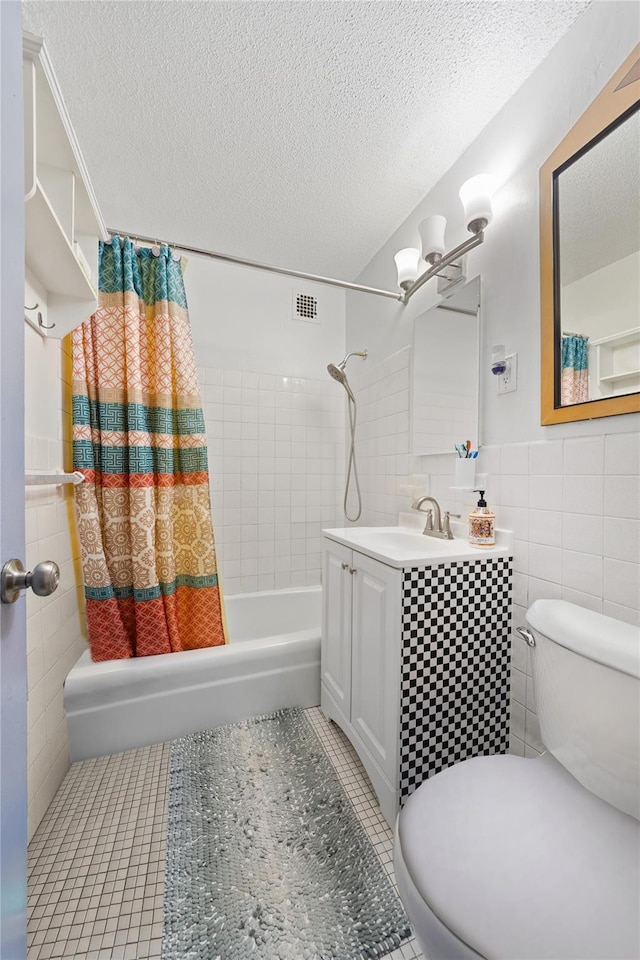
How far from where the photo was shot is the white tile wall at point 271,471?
7.55ft

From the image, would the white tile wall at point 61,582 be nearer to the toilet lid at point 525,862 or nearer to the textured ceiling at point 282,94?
the textured ceiling at point 282,94

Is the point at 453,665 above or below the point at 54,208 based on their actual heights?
below

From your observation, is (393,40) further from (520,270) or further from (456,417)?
(456,417)

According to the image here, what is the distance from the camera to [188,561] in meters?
1.72

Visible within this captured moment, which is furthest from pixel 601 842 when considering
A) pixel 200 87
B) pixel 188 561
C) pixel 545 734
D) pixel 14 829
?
pixel 200 87

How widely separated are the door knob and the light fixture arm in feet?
5.00

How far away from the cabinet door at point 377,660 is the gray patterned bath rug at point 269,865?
Result: 23 centimetres

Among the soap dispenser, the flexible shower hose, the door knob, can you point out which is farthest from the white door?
the flexible shower hose

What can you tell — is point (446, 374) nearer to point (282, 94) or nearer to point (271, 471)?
point (282, 94)

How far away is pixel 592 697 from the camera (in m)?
0.76

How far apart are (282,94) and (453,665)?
1.97 metres

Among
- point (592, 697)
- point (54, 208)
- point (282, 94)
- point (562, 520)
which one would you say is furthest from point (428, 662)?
point (282, 94)

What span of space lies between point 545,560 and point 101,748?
170 cm

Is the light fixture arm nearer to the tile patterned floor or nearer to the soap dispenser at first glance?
the soap dispenser
